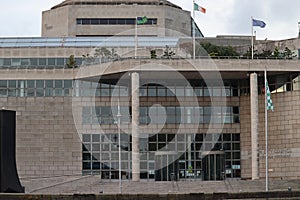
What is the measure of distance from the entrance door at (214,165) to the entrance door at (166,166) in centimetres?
281

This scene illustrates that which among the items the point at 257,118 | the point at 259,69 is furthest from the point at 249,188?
the point at 259,69

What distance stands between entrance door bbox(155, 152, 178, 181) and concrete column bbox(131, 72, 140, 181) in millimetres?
5432

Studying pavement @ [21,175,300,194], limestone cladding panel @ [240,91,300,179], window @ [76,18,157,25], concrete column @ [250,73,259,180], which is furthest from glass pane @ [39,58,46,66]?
concrete column @ [250,73,259,180]

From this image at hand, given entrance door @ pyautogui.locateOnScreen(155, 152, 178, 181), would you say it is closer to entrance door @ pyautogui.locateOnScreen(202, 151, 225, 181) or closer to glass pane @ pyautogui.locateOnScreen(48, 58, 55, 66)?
entrance door @ pyautogui.locateOnScreen(202, 151, 225, 181)

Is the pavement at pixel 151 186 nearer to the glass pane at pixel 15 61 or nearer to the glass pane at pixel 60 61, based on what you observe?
the glass pane at pixel 60 61

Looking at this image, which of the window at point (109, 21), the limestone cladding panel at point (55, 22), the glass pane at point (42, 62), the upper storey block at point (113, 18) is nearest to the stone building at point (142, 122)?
the glass pane at point (42, 62)

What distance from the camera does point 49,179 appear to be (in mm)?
58938

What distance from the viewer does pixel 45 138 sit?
6425cm

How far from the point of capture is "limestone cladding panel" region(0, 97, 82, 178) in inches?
2520

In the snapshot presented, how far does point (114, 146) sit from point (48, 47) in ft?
A: 49.3

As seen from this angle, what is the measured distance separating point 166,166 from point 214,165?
4569 mm

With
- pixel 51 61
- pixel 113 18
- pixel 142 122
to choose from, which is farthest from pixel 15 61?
pixel 113 18

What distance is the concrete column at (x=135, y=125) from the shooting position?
2303 inches

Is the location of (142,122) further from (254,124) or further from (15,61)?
(15,61)
